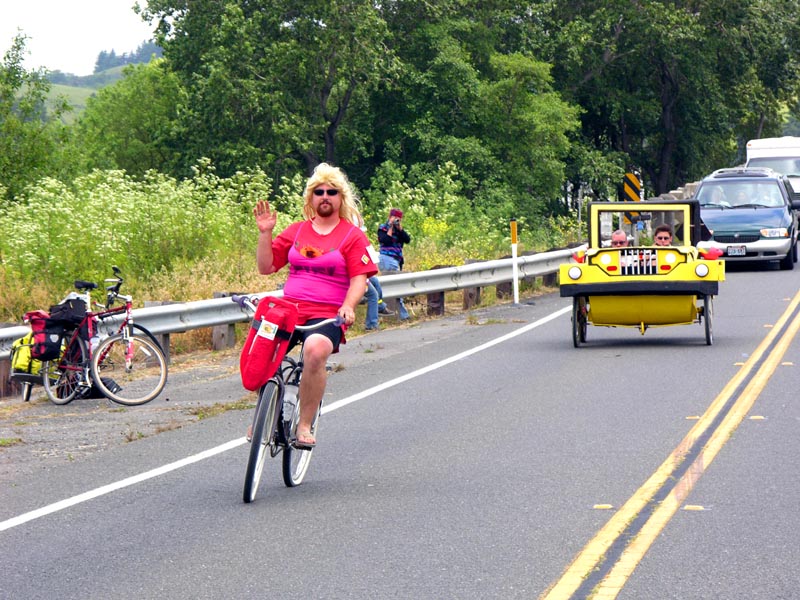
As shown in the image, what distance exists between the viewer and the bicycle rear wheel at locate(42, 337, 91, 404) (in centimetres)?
1265

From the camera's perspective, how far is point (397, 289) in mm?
19781

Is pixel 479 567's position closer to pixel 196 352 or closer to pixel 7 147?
pixel 196 352

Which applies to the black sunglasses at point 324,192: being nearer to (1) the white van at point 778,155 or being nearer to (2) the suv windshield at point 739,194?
(2) the suv windshield at point 739,194

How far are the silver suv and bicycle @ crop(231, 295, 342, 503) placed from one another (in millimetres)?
18923

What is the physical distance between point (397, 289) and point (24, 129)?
25.6 m

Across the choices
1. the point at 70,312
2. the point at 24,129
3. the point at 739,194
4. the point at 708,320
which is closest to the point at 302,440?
the point at 70,312

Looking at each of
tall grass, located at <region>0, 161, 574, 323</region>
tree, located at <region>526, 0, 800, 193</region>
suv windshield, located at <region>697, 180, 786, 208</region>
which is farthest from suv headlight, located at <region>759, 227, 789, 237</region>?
tree, located at <region>526, 0, 800, 193</region>

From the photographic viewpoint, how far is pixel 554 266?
25.2 meters

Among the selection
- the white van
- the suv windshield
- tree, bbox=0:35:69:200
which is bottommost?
the suv windshield

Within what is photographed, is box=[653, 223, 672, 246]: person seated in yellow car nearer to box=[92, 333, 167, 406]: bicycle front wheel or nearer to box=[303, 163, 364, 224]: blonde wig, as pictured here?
box=[92, 333, 167, 406]: bicycle front wheel

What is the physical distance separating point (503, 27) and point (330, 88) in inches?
377

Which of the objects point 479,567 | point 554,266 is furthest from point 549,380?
point 554,266

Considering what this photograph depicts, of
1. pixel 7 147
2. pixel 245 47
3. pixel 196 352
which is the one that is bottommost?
pixel 196 352

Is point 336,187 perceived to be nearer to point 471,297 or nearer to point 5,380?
point 5,380
